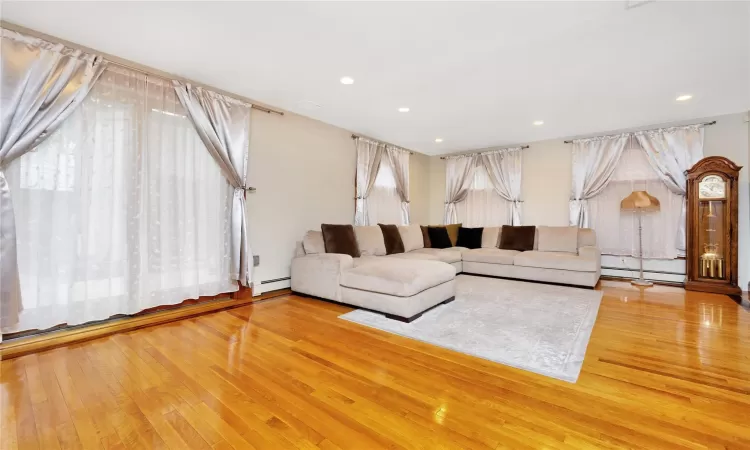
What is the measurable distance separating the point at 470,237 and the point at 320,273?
3.42 m

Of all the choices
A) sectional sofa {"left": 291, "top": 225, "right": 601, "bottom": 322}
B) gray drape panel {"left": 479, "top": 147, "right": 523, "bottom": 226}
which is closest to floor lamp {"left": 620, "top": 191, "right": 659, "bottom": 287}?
sectional sofa {"left": 291, "top": 225, "right": 601, "bottom": 322}

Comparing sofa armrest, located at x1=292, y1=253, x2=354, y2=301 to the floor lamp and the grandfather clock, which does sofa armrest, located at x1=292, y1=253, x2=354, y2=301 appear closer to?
the floor lamp

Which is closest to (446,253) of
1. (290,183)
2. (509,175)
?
(509,175)

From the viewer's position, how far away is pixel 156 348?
242 centimetres

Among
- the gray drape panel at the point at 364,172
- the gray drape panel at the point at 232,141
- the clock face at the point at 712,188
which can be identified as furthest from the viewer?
the gray drape panel at the point at 364,172

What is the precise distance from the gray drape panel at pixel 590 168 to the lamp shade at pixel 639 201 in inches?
21.9

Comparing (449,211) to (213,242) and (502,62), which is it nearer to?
(502,62)

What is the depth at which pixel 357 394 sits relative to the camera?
1.78 metres

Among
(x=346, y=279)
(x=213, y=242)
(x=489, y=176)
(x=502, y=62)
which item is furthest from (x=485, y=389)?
(x=489, y=176)

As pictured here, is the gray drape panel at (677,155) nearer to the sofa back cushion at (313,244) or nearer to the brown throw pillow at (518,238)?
the brown throw pillow at (518,238)

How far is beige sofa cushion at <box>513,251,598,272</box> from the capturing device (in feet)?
14.6

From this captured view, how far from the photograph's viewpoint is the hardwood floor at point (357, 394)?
1.43 m

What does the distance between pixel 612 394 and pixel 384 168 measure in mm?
4889

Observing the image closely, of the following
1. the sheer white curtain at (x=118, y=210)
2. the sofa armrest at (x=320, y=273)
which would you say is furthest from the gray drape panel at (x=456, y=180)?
the sheer white curtain at (x=118, y=210)
